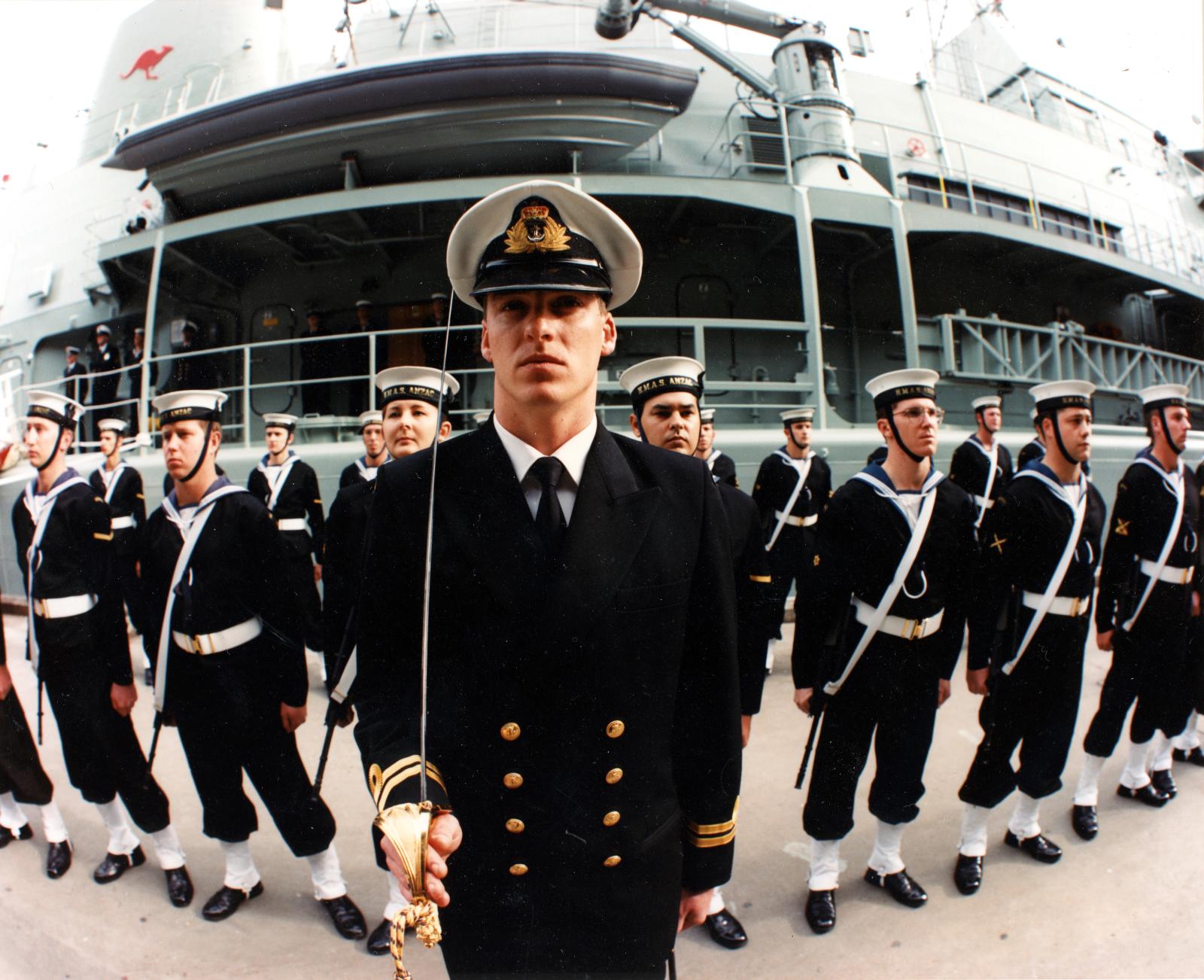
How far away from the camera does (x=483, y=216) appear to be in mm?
1110

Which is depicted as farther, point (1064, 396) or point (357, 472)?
point (357, 472)

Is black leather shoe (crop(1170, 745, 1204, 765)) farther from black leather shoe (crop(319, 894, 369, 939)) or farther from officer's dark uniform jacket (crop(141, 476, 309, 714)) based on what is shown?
officer's dark uniform jacket (crop(141, 476, 309, 714))

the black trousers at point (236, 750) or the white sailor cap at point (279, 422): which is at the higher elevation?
the white sailor cap at point (279, 422)

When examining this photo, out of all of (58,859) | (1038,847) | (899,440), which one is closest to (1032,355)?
(899,440)

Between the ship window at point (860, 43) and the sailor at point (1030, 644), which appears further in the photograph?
the ship window at point (860, 43)

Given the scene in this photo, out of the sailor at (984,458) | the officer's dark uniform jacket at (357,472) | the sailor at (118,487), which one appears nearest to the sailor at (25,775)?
the sailor at (118,487)

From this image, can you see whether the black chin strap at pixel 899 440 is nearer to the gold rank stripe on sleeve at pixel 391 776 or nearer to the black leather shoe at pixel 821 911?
the black leather shoe at pixel 821 911

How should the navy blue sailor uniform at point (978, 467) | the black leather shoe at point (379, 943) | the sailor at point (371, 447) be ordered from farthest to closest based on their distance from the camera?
the navy blue sailor uniform at point (978, 467), the sailor at point (371, 447), the black leather shoe at point (379, 943)

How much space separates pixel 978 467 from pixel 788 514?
183 cm

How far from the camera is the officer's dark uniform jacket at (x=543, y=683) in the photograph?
1.00 metres

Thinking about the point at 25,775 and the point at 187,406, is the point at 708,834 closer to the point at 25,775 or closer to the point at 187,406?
the point at 187,406

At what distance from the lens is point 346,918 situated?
2250 millimetres

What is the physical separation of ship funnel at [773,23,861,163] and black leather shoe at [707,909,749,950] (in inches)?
324

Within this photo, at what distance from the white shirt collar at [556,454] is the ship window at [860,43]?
11121 millimetres
